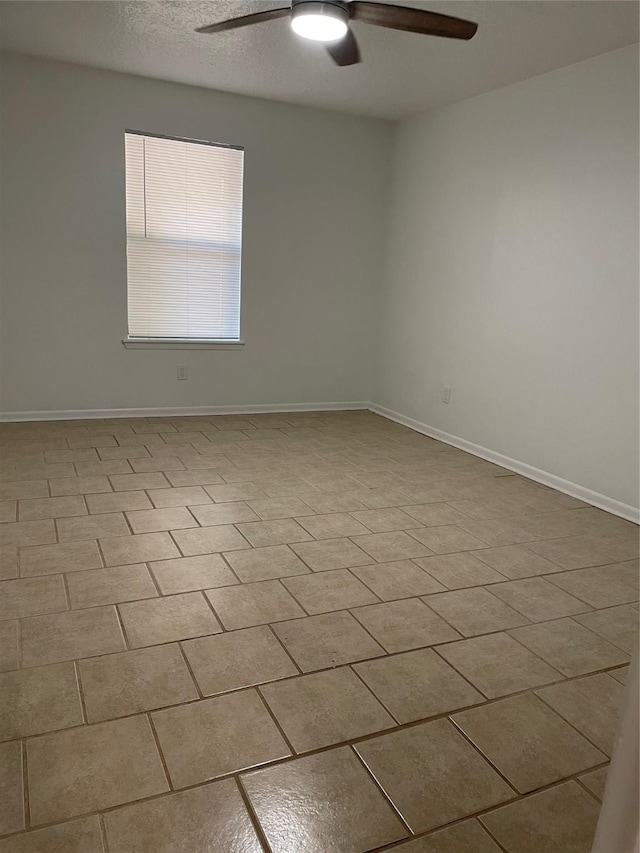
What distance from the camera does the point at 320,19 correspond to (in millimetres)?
2680

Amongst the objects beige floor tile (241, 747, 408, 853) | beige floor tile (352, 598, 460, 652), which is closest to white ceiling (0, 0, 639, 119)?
beige floor tile (352, 598, 460, 652)

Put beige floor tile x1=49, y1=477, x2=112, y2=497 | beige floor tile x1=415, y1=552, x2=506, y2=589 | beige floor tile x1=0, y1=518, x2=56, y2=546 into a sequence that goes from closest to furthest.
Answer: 1. beige floor tile x1=415, y1=552, x2=506, y2=589
2. beige floor tile x1=0, y1=518, x2=56, y2=546
3. beige floor tile x1=49, y1=477, x2=112, y2=497

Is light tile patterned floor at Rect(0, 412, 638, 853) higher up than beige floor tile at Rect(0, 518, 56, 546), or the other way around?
beige floor tile at Rect(0, 518, 56, 546)

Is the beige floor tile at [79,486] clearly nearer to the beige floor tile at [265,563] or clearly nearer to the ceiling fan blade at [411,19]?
the beige floor tile at [265,563]

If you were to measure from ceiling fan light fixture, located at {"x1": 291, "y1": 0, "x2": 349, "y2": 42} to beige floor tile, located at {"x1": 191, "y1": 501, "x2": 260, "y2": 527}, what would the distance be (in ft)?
7.17

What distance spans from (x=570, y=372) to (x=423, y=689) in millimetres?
2463

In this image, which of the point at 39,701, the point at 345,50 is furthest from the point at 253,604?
the point at 345,50

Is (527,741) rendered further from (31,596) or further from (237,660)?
(31,596)

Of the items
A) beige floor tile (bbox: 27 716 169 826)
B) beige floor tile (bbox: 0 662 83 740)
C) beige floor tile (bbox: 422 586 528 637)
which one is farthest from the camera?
beige floor tile (bbox: 422 586 528 637)

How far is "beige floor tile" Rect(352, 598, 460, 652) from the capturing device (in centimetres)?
213

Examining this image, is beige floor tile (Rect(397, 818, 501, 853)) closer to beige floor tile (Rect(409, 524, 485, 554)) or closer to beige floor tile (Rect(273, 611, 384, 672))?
beige floor tile (Rect(273, 611, 384, 672))

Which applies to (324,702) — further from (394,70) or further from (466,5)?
(394,70)

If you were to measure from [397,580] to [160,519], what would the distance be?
1176 mm

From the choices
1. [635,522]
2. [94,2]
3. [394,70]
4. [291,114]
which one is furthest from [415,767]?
[291,114]
